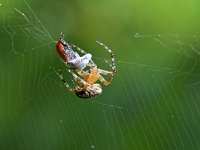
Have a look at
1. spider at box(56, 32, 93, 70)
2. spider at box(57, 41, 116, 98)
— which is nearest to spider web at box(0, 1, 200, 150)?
spider at box(57, 41, 116, 98)

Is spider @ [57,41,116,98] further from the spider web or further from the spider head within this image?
the spider web

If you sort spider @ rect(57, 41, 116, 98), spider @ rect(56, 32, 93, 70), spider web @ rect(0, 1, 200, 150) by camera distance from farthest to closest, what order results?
spider web @ rect(0, 1, 200, 150) → spider @ rect(57, 41, 116, 98) → spider @ rect(56, 32, 93, 70)

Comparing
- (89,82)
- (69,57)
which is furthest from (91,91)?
(69,57)

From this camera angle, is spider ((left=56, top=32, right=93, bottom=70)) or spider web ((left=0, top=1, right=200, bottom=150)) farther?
spider web ((left=0, top=1, right=200, bottom=150))

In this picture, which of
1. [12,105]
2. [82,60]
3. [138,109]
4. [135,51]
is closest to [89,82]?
[82,60]

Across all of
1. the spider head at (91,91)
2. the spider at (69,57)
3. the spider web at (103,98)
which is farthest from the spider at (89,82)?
the spider web at (103,98)

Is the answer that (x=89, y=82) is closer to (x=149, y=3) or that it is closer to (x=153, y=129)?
(x=153, y=129)

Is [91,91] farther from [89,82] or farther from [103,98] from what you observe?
[103,98]

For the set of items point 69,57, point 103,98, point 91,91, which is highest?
point 69,57
